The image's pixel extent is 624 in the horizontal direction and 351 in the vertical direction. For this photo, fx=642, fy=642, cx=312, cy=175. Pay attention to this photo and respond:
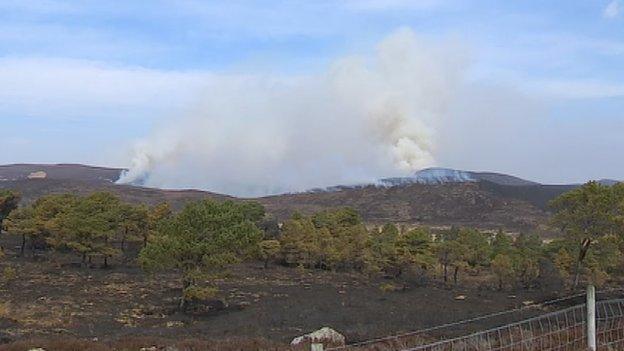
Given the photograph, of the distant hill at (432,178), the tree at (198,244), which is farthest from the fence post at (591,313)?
the distant hill at (432,178)

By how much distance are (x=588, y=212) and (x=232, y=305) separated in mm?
18576

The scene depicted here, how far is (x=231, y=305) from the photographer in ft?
104

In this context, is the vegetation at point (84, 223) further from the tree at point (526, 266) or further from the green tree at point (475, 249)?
the tree at point (526, 266)

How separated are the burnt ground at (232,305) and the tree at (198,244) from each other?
1.35 m

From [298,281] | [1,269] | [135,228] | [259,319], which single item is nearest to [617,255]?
[298,281]

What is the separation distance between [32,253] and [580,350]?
4701 cm

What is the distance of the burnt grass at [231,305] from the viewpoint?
22.8 m

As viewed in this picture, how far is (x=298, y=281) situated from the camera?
4262cm

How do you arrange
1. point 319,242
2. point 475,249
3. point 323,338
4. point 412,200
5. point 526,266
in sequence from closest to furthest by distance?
1. point 323,338
2. point 526,266
3. point 475,249
4. point 319,242
5. point 412,200

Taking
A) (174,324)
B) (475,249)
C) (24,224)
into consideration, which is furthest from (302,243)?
(174,324)

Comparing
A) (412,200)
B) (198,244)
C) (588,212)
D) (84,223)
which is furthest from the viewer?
(412,200)

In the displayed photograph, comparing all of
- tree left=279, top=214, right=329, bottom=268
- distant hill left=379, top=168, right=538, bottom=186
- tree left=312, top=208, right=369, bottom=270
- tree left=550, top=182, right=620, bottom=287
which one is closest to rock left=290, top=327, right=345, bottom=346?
tree left=550, top=182, right=620, bottom=287

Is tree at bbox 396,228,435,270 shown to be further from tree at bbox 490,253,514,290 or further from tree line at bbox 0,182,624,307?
tree at bbox 490,253,514,290

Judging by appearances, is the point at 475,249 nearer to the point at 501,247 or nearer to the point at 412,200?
the point at 501,247
